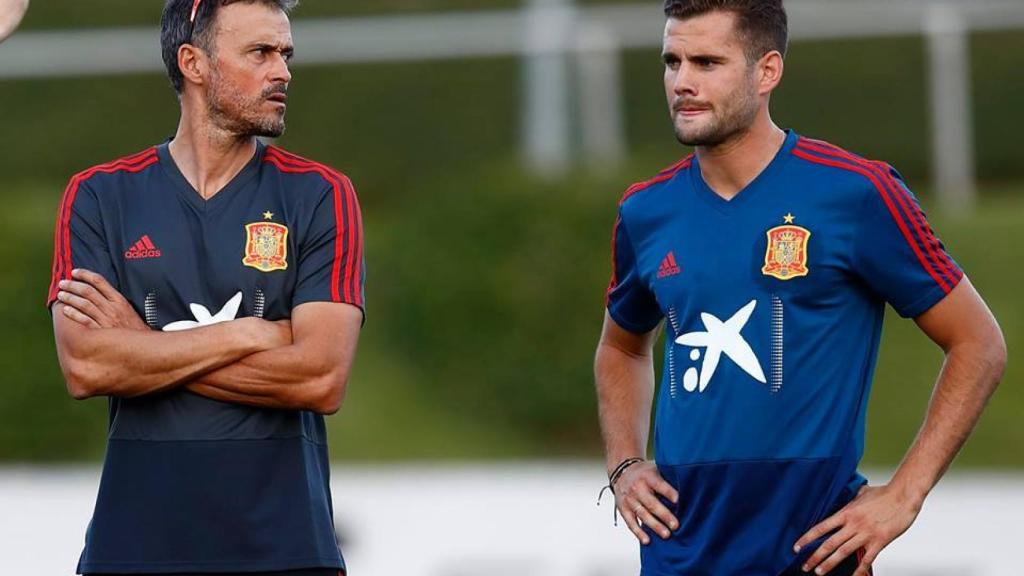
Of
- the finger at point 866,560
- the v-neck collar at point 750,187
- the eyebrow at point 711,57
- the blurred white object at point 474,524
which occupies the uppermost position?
the eyebrow at point 711,57

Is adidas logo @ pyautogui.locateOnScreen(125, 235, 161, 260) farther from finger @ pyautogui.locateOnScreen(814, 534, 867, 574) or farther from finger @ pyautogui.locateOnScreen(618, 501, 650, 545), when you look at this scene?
finger @ pyautogui.locateOnScreen(814, 534, 867, 574)

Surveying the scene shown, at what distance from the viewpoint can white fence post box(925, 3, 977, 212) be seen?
1215cm

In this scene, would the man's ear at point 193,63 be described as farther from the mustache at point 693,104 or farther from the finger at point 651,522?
the finger at point 651,522

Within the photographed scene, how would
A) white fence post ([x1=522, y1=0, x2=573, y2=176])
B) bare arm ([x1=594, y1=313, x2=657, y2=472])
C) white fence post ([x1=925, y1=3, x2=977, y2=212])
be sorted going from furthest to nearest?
white fence post ([x1=925, y1=3, x2=977, y2=212]) → white fence post ([x1=522, y1=0, x2=573, y2=176]) → bare arm ([x1=594, y1=313, x2=657, y2=472])

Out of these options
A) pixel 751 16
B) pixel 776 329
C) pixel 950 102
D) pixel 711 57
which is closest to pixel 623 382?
pixel 776 329

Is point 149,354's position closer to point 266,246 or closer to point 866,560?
point 266,246

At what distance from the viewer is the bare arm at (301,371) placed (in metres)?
4.19

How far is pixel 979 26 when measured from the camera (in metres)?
12.5

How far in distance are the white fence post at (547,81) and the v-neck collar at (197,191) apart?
23.6 ft

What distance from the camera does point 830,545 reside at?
13.3 feet

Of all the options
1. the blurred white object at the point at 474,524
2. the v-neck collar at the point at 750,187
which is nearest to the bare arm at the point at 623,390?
the v-neck collar at the point at 750,187

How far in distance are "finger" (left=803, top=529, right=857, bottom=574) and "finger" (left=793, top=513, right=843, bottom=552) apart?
0.06 ft

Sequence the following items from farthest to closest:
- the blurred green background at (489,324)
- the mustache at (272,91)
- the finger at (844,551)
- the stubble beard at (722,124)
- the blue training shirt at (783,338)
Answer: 1. the blurred green background at (489,324)
2. the mustache at (272,91)
3. the stubble beard at (722,124)
4. the blue training shirt at (783,338)
5. the finger at (844,551)

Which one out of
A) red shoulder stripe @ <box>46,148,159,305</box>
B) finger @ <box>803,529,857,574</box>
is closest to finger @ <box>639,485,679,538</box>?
finger @ <box>803,529,857,574</box>
